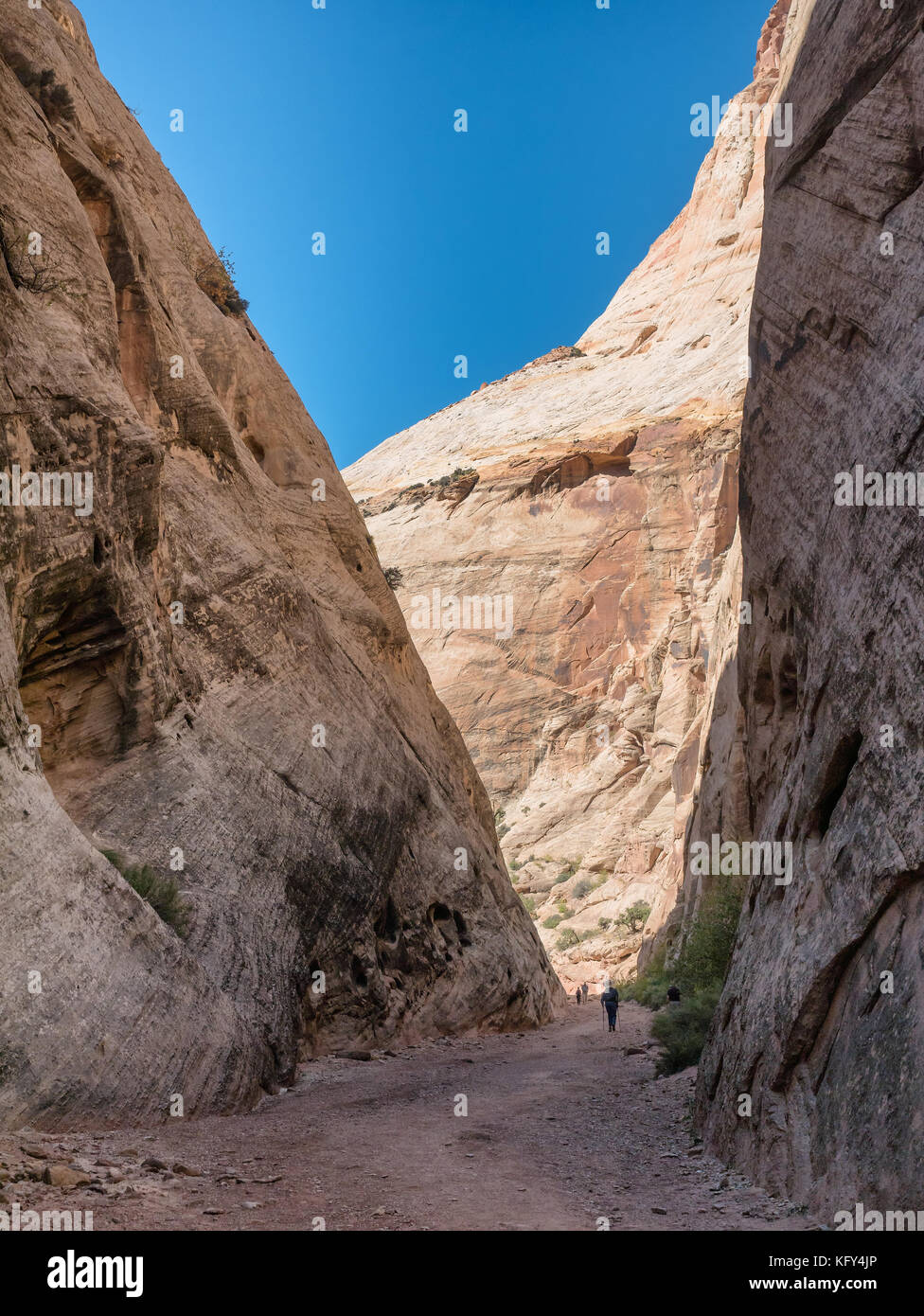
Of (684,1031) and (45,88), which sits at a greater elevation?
(45,88)

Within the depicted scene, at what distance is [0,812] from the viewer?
27.6 feet

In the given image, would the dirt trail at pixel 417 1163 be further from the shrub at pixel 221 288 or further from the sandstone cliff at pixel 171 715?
the shrub at pixel 221 288

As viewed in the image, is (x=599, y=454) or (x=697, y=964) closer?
(x=697, y=964)

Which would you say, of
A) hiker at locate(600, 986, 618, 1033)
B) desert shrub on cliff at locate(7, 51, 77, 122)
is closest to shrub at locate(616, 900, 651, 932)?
hiker at locate(600, 986, 618, 1033)

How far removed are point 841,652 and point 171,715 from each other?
900 centimetres

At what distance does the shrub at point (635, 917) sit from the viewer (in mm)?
36250

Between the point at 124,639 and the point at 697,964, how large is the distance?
43.6ft

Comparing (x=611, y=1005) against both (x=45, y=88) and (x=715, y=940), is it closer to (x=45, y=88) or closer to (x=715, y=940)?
(x=715, y=940)

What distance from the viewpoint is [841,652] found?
882 centimetres

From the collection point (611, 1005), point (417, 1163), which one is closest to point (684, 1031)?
point (611, 1005)

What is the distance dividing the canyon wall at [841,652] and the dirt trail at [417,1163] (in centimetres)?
80

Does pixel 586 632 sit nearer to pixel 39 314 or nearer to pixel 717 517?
pixel 717 517

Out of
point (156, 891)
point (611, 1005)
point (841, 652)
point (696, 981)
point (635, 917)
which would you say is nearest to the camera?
point (841, 652)

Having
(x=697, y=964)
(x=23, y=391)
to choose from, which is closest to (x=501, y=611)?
(x=697, y=964)
